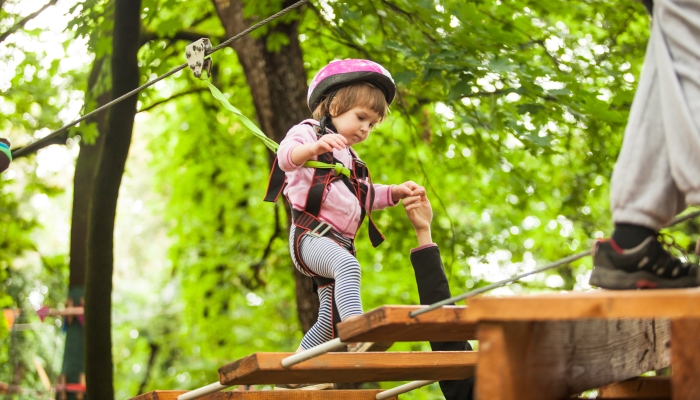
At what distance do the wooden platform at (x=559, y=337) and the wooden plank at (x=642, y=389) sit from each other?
0.52 metres

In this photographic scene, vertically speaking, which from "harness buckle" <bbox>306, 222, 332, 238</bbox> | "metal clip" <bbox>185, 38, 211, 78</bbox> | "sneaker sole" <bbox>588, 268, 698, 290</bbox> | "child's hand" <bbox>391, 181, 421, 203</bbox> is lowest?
"child's hand" <bbox>391, 181, 421, 203</bbox>

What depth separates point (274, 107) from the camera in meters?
5.05

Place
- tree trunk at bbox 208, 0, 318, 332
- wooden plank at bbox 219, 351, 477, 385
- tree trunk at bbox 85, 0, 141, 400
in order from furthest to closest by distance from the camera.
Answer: tree trunk at bbox 208, 0, 318, 332
tree trunk at bbox 85, 0, 141, 400
wooden plank at bbox 219, 351, 477, 385

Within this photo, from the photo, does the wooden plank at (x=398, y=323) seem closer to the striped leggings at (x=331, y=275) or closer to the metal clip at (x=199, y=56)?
the striped leggings at (x=331, y=275)

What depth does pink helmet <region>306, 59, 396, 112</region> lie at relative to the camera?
2.74 meters

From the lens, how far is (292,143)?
2580 millimetres

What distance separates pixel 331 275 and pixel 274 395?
0.59 metres

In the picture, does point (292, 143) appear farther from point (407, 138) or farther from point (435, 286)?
point (407, 138)

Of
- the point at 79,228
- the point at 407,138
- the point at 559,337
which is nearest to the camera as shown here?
the point at 559,337

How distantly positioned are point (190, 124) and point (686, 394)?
25.6 feet

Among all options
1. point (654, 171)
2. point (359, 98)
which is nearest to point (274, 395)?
point (359, 98)

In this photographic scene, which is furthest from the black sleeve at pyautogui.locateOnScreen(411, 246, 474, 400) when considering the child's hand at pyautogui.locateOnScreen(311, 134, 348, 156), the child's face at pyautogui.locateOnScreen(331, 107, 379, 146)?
the child's hand at pyautogui.locateOnScreen(311, 134, 348, 156)

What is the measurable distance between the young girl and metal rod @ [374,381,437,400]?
312 mm

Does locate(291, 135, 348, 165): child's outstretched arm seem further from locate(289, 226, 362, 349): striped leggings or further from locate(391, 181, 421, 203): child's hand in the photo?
locate(391, 181, 421, 203): child's hand
